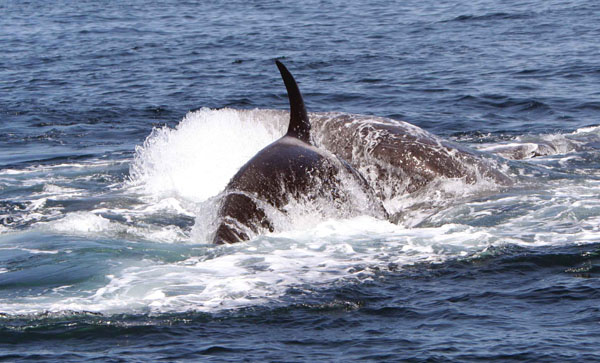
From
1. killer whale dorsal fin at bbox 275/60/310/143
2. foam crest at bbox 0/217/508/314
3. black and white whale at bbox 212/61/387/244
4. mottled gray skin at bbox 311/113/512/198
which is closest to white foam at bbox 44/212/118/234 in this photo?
black and white whale at bbox 212/61/387/244

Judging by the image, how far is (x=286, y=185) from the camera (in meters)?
10.6

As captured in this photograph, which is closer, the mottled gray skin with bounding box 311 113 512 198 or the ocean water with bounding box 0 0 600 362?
the ocean water with bounding box 0 0 600 362

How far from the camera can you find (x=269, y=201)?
1054 cm

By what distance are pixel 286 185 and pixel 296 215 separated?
371 mm

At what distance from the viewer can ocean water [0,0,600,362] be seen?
302 inches

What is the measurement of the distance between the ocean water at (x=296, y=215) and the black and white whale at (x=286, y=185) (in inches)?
10.2

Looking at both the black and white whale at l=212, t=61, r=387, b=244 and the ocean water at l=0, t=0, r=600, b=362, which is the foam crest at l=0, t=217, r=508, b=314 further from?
the black and white whale at l=212, t=61, r=387, b=244

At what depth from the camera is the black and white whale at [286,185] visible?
10.4 meters

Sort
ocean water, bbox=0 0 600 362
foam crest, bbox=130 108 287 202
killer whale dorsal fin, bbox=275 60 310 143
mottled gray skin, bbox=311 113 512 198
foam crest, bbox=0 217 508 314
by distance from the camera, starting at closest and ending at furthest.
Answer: ocean water, bbox=0 0 600 362 < foam crest, bbox=0 217 508 314 < killer whale dorsal fin, bbox=275 60 310 143 < mottled gray skin, bbox=311 113 512 198 < foam crest, bbox=130 108 287 202

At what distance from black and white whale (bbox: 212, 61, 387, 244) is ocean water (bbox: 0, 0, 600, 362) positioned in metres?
0.26

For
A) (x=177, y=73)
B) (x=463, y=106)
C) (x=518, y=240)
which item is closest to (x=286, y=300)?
(x=518, y=240)

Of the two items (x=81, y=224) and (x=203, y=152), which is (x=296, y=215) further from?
(x=203, y=152)

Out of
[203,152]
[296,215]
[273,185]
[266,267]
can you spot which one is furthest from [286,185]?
[203,152]

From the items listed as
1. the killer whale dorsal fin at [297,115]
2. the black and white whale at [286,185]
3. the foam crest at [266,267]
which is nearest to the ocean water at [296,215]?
the foam crest at [266,267]
